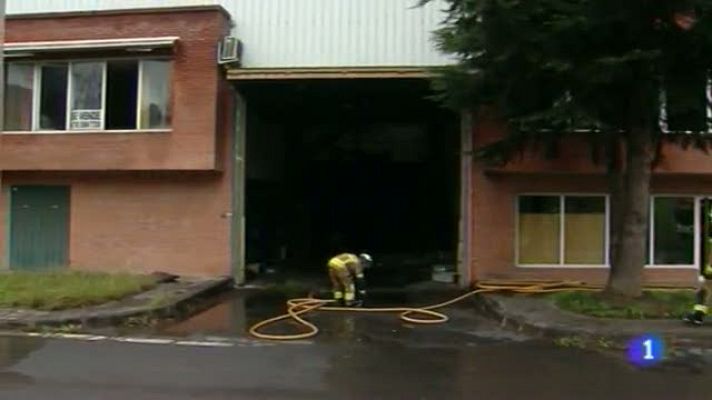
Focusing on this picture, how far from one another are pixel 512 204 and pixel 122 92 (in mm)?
9395

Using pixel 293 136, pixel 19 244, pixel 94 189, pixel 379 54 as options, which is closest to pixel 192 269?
pixel 94 189

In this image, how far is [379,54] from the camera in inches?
834

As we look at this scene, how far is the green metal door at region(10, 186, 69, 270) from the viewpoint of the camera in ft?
72.3

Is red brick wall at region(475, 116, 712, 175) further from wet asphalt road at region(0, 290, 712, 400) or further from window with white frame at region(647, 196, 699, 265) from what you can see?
wet asphalt road at region(0, 290, 712, 400)

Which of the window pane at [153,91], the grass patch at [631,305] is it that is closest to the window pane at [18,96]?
the window pane at [153,91]

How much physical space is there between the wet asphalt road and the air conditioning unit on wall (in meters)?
8.51

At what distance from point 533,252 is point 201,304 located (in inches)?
309

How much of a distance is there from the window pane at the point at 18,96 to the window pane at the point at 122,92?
6.77ft

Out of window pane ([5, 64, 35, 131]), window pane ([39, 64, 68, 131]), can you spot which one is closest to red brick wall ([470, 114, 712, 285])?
window pane ([39, 64, 68, 131])

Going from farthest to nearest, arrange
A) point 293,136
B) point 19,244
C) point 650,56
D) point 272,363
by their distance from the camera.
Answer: point 293,136 < point 19,244 < point 650,56 < point 272,363

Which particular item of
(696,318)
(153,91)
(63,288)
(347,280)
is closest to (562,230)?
(347,280)

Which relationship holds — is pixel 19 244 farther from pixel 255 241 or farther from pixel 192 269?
pixel 255 241

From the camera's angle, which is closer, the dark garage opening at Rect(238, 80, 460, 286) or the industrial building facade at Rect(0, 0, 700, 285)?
the industrial building facade at Rect(0, 0, 700, 285)

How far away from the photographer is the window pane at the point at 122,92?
21.3 m
